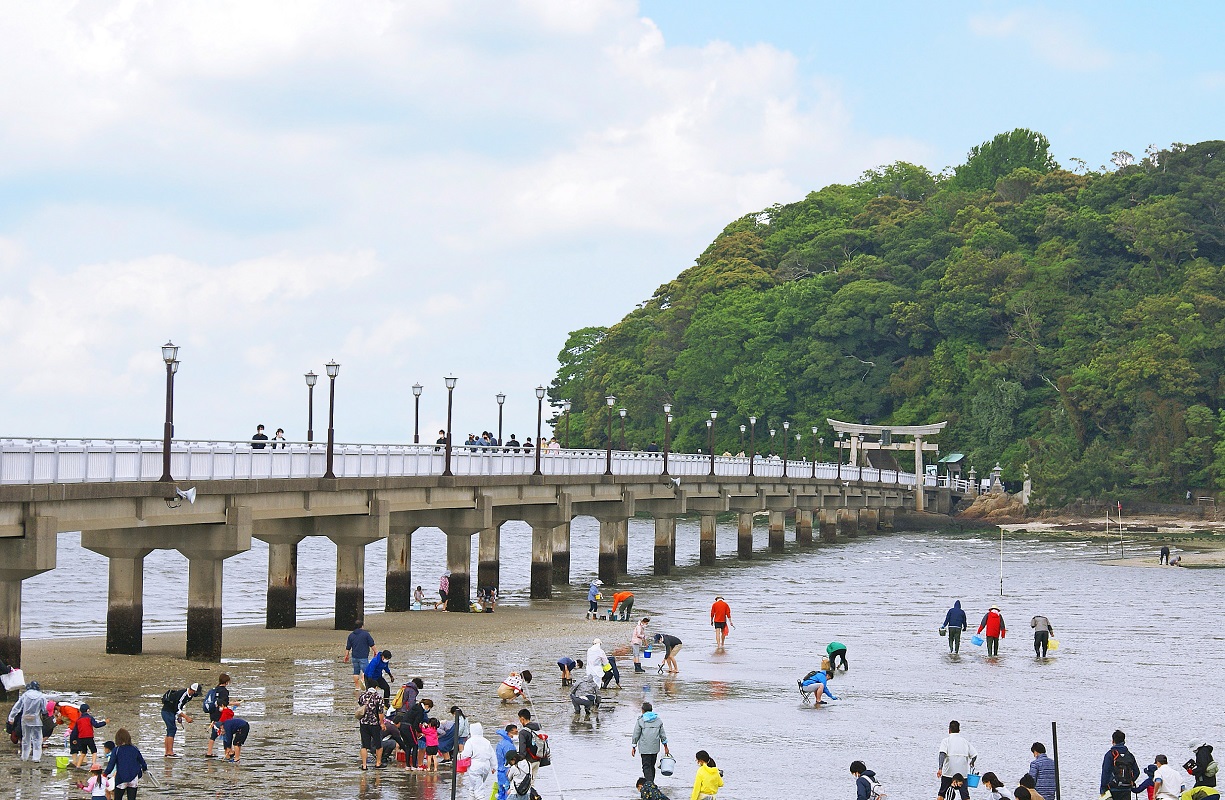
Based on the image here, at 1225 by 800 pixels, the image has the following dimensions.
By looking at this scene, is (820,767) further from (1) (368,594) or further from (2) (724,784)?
(1) (368,594)

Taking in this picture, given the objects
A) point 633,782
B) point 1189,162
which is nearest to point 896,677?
point 633,782

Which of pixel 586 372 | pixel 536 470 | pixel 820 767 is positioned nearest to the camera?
pixel 820 767

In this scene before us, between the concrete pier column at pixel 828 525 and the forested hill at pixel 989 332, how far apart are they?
2290cm

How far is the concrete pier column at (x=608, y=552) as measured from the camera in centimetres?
6144

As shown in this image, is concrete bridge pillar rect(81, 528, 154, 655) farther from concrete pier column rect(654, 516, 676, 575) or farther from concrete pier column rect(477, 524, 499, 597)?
concrete pier column rect(654, 516, 676, 575)

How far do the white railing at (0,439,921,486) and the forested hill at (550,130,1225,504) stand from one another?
59258mm

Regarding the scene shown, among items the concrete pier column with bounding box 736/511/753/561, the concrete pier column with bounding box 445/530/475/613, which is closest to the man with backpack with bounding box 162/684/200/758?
the concrete pier column with bounding box 445/530/475/613

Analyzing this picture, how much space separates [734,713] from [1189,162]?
113 metres

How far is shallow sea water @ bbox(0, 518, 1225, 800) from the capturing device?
22344mm

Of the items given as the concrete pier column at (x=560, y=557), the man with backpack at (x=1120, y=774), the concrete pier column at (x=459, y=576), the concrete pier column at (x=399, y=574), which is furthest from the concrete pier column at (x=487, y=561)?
the man with backpack at (x=1120, y=774)

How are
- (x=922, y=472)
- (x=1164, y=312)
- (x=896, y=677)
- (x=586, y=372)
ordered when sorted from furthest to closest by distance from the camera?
(x=586, y=372), (x=922, y=472), (x=1164, y=312), (x=896, y=677)

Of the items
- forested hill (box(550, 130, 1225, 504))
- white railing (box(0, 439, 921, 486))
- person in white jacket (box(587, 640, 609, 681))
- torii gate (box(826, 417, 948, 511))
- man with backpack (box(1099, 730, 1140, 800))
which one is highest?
forested hill (box(550, 130, 1225, 504))

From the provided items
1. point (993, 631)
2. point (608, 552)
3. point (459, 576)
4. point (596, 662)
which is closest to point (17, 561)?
point (596, 662)

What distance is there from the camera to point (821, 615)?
49844 millimetres
